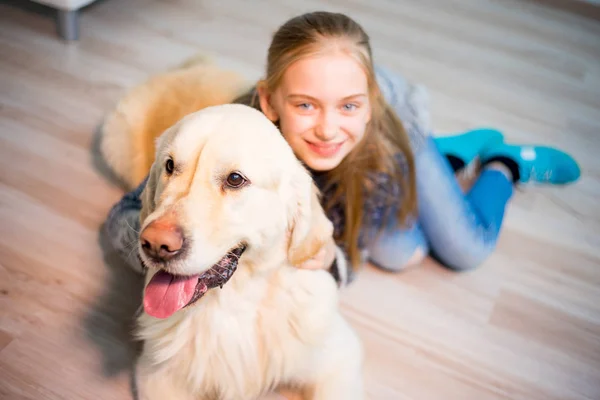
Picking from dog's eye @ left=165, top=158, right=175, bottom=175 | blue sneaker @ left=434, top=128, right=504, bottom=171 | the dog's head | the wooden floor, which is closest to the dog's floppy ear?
the dog's head

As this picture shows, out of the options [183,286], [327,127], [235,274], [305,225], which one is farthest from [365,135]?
[183,286]

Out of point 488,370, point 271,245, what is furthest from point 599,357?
point 271,245

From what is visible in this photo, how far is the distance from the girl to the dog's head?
23 centimetres

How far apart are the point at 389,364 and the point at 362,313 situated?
0.18m

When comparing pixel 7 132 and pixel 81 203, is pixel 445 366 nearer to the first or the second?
pixel 81 203

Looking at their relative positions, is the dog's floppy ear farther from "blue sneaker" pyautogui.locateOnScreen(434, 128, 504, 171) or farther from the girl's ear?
"blue sneaker" pyautogui.locateOnScreen(434, 128, 504, 171)

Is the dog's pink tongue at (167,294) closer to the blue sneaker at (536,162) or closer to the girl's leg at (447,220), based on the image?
the girl's leg at (447,220)

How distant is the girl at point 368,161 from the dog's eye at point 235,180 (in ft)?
1.07

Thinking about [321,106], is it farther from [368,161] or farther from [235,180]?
[235,180]

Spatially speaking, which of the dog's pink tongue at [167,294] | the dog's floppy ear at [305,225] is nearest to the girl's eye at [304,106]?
the dog's floppy ear at [305,225]

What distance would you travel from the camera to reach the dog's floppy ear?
1126 millimetres

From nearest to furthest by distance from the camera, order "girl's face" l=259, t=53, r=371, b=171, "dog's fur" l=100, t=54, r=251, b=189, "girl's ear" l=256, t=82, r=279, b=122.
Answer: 1. "girl's face" l=259, t=53, r=371, b=171
2. "girl's ear" l=256, t=82, r=279, b=122
3. "dog's fur" l=100, t=54, r=251, b=189

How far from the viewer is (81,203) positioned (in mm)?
1913

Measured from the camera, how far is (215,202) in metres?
1.00
